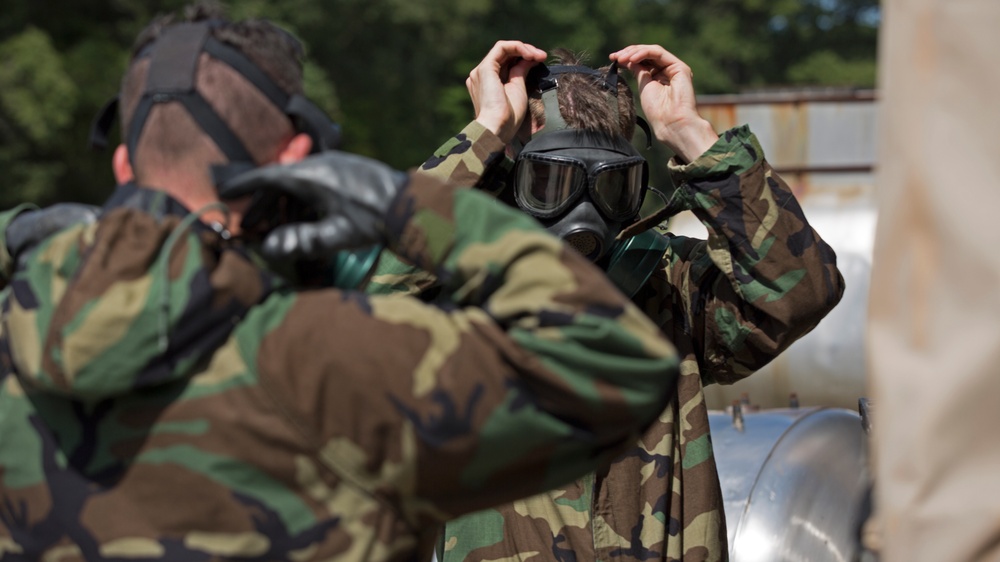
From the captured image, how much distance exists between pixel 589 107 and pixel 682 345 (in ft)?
2.32

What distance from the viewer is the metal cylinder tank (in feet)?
13.0

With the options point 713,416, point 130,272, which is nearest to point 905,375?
point 130,272

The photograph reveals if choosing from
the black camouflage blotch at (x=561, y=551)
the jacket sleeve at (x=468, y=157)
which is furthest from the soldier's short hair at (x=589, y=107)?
the black camouflage blotch at (x=561, y=551)

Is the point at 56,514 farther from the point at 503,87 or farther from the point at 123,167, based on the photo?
the point at 503,87

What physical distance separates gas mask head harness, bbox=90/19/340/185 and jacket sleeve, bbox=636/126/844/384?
1.21m

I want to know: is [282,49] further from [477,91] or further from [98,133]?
[477,91]

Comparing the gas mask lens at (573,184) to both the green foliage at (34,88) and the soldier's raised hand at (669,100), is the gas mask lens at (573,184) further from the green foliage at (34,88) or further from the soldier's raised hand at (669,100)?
the green foliage at (34,88)

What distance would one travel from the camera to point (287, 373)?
1893 mm

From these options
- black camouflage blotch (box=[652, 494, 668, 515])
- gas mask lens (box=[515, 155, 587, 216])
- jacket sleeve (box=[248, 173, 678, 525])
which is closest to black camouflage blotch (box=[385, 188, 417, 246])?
jacket sleeve (box=[248, 173, 678, 525])

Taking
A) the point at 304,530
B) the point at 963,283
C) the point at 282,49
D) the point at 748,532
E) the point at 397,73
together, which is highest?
the point at 282,49

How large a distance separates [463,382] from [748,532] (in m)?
2.38

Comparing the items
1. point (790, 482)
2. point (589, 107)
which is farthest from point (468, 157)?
point (790, 482)

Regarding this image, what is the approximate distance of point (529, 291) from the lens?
6.33ft

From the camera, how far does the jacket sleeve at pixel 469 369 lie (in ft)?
6.17
